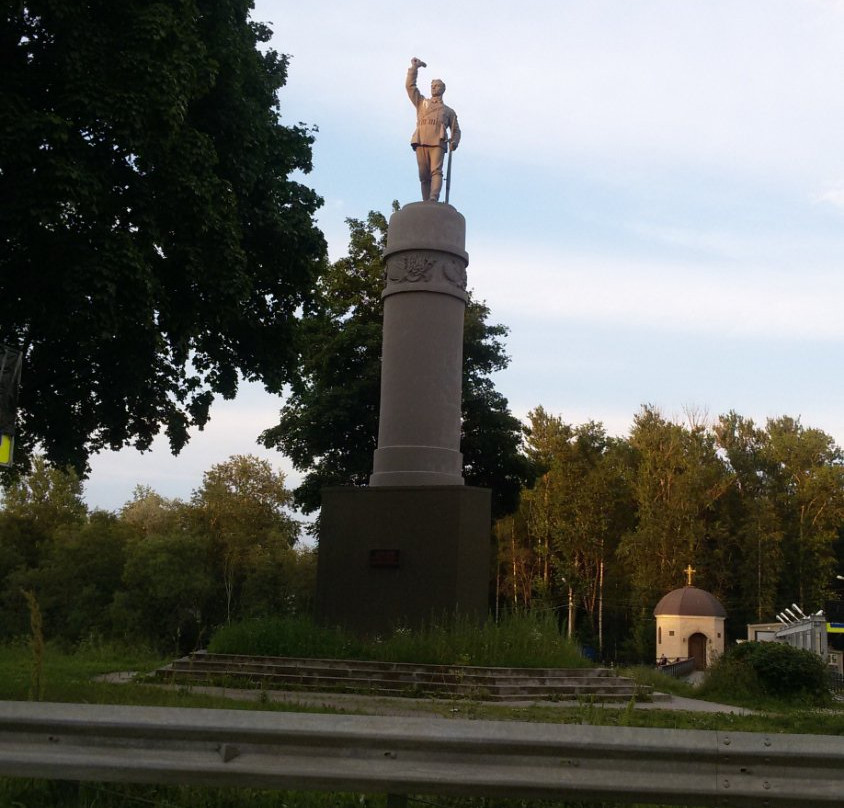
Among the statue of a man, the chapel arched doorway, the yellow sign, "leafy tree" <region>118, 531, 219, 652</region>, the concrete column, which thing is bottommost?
the chapel arched doorway

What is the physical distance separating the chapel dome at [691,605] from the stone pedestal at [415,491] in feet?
96.8

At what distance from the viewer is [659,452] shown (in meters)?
53.0

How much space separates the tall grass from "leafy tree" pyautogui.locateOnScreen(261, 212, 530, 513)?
43.2ft

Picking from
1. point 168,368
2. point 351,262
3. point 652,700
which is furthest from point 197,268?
point 351,262

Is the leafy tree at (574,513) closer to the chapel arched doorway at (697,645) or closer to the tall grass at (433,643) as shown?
the chapel arched doorway at (697,645)

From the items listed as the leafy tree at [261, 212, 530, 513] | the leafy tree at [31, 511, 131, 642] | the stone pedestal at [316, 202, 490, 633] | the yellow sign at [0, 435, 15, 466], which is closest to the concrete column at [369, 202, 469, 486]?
the stone pedestal at [316, 202, 490, 633]

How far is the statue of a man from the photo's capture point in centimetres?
1877

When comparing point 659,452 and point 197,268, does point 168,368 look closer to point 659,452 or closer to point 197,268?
point 197,268

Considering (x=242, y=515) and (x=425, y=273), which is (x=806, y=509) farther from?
(x=425, y=273)

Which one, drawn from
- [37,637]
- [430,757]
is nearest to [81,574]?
[37,637]

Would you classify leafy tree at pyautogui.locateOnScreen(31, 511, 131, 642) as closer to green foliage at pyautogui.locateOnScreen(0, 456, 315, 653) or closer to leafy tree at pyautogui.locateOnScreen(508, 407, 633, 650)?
green foliage at pyautogui.locateOnScreen(0, 456, 315, 653)

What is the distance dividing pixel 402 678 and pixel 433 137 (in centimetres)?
1041

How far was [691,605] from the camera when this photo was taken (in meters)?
43.3

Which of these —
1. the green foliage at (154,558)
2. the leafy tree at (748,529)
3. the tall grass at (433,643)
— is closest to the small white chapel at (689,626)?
the leafy tree at (748,529)
